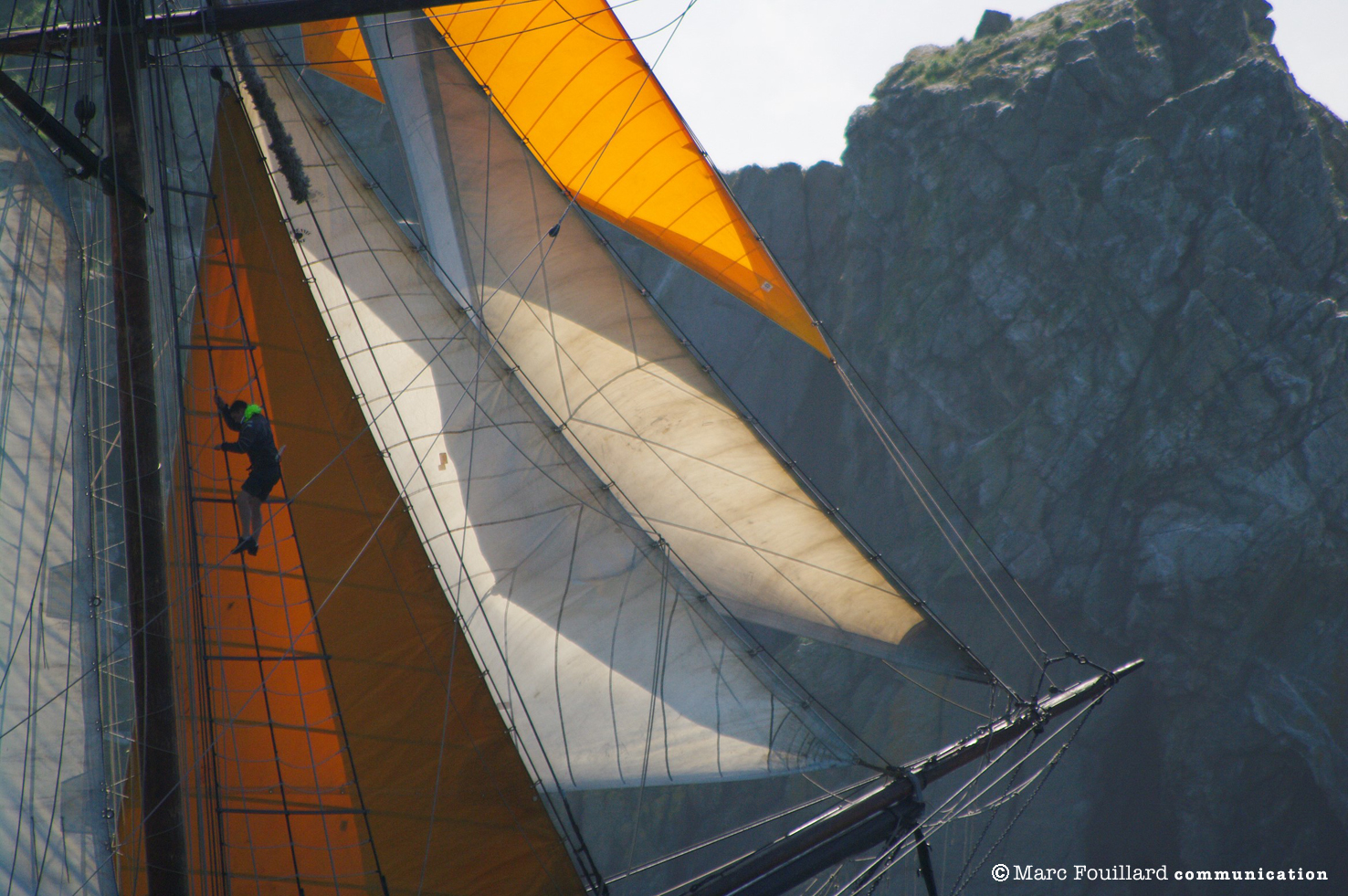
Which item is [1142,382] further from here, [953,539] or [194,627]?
[194,627]

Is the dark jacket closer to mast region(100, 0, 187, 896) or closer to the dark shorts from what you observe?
the dark shorts

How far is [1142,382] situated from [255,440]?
94.8 feet

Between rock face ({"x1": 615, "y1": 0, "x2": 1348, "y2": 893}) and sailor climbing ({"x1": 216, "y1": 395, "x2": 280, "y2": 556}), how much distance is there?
26.5m

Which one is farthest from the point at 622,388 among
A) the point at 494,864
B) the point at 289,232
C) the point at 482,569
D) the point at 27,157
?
the point at 27,157

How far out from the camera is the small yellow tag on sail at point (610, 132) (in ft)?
31.5

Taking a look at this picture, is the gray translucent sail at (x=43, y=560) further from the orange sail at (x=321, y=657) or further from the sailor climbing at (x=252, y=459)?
the sailor climbing at (x=252, y=459)

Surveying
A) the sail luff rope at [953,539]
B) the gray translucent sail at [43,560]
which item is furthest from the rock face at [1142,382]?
the gray translucent sail at [43,560]

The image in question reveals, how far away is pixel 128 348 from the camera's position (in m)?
6.29

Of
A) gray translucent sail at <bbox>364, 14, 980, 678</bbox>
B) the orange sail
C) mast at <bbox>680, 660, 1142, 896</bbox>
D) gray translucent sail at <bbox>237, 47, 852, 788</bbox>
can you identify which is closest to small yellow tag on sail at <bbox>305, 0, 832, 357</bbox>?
gray translucent sail at <bbox>364, 14, 980, 678</bbox>

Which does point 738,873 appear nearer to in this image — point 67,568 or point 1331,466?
point 67,568

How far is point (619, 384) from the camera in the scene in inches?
344

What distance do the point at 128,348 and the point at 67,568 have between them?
5.00 ft

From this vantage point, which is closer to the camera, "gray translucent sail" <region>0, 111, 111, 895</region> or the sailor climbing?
"gray translucent sail" <region>0, 111, 111, 895</region>

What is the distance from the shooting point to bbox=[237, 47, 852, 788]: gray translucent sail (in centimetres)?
732
